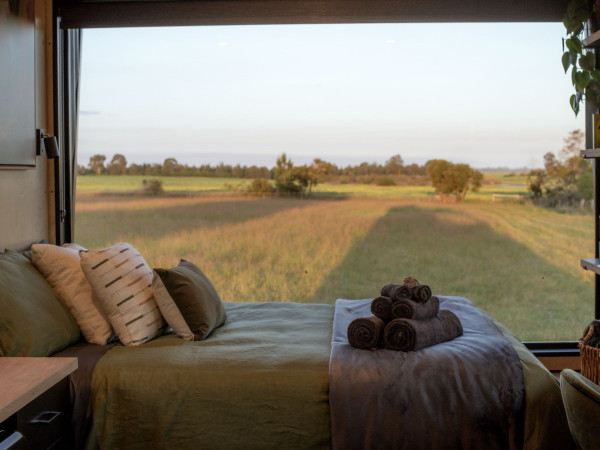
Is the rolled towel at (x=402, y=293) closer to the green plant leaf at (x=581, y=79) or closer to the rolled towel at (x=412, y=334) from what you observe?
the rolled towel at (x=412, y=334)

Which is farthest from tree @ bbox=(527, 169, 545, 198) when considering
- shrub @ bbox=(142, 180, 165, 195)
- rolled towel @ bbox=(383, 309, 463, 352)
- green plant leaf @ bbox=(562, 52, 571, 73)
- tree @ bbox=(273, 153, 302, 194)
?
shrub @ bbox=(142, 180, 165, 195)

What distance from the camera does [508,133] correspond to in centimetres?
469

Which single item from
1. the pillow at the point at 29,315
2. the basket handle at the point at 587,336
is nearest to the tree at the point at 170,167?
the pillow at the point at 29,315

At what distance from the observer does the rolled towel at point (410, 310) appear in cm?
270

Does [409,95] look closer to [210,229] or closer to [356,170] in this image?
[356,170]

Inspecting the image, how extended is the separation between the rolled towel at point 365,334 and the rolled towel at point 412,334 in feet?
0.11

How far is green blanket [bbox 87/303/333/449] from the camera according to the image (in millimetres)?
2430

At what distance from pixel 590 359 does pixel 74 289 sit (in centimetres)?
255

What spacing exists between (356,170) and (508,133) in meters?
1.15

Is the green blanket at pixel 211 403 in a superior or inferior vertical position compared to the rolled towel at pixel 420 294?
inferior

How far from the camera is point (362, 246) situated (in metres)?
4.84

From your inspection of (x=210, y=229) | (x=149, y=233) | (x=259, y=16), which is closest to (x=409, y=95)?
(x=259, y=16)

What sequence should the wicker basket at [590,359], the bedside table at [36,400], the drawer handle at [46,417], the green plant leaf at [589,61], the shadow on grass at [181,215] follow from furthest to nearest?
the shadow on grass at [181,215], the green plant leaf at [589,61], the wicker basket at [590,359], the drawer handle at [46,417], the bedside table at [36,400]

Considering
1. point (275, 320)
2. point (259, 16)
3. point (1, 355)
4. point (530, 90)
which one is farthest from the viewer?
point (530, 90)
